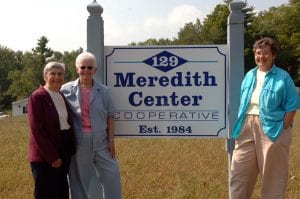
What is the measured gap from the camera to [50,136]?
3.98m

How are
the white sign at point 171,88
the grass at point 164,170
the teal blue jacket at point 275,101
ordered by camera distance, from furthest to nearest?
1. the grass at point 164,170
2. the white sign at point 171,88
3. the teal blue jacket at point 275,101

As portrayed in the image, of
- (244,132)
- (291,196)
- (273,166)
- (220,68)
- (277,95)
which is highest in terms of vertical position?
(220,68)

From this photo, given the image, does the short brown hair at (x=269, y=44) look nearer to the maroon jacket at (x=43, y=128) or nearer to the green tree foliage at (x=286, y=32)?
the maroon jacket at (x=43, y=128)

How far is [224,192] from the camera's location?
589 cm

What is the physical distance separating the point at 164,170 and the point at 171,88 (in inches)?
115

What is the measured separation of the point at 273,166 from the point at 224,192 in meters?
1.75

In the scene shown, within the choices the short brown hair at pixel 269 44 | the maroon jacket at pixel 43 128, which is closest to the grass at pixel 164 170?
the maroon jacket at pixel 43 128

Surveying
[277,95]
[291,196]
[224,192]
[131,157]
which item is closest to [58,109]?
[277,95]

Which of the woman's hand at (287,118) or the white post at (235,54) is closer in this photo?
Answer: the woman's hand at (287,118)

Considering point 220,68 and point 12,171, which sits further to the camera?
point 12,171

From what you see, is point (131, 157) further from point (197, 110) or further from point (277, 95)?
point (277, 95)

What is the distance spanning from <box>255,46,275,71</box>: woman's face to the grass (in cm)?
212

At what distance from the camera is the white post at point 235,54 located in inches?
177

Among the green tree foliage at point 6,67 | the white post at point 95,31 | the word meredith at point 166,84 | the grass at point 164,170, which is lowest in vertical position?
the grass at point 164,170
